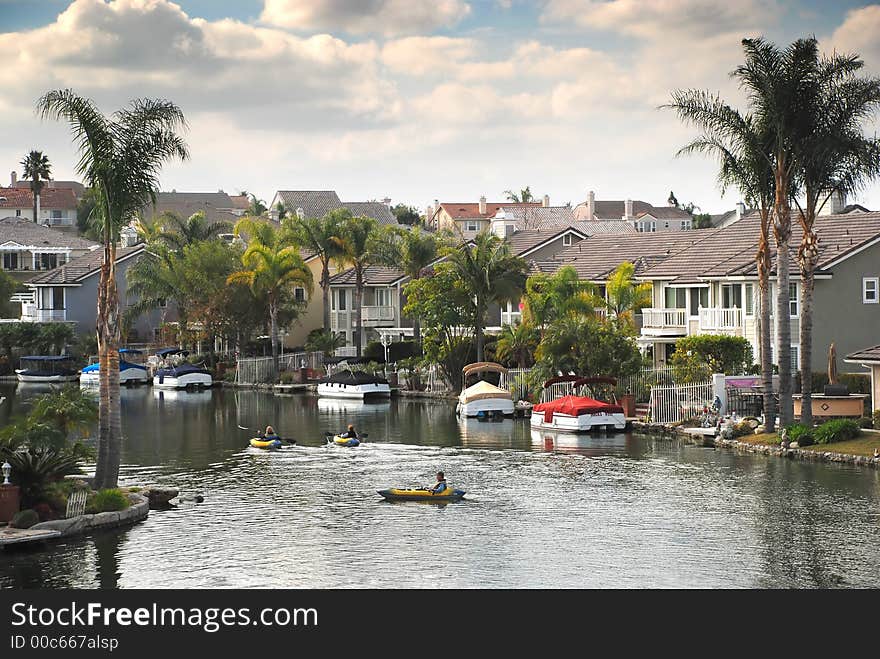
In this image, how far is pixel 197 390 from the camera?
9844 cm

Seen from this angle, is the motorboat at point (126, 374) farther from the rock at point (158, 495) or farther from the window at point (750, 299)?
the rock at point (158, 495)

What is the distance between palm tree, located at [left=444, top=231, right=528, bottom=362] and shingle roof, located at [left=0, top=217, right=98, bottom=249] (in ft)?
235

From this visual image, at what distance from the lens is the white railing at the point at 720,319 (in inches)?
2886

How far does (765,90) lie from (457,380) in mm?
36258

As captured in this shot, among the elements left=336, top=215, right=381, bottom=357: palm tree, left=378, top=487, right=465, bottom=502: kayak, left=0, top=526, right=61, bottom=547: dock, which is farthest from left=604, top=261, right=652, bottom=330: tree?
left=0, top=526, right=61, bottom=547: dock

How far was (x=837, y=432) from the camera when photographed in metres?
52.6

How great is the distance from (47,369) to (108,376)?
72.5 meters

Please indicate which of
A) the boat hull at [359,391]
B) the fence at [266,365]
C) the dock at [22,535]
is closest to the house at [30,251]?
the fence at [266,365]

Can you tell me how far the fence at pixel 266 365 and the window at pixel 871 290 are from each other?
140 feet

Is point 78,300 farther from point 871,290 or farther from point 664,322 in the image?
point 871,290

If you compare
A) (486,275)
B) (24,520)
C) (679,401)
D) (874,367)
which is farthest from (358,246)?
(24,520)
